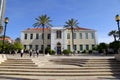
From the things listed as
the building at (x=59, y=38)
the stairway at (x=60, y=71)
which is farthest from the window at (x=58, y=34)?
the stairway at (x=60, y=71)

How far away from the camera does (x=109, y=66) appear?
41.4 ft

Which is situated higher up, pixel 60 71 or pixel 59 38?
pixel 59 38

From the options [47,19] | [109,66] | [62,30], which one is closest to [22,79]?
[109,66]

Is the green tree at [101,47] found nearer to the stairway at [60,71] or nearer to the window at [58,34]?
the window at [58,34]

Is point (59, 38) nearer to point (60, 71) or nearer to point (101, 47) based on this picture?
point (101, 47)

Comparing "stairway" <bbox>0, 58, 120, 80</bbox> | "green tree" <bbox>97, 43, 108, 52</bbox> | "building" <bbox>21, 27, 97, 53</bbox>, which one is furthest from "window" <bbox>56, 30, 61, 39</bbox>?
"stairway" <bbox>0, 58, 120, 80</bbox>

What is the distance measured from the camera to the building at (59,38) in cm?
5700

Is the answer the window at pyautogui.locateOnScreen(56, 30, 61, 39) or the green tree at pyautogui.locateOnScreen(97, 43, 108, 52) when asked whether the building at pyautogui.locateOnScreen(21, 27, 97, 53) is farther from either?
the green tree at pyautogui.locateOnScreen(97, 43, 108, 52)

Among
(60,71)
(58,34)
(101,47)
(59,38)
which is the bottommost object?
(60,71)

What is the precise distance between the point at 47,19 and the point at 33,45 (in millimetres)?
11757

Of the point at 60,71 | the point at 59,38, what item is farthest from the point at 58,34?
the point at 60,71

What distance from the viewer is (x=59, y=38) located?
5716cm

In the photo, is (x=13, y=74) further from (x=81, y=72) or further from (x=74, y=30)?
(x=74, y=30)

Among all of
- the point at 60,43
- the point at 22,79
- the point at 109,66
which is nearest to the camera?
the point at 22,79
